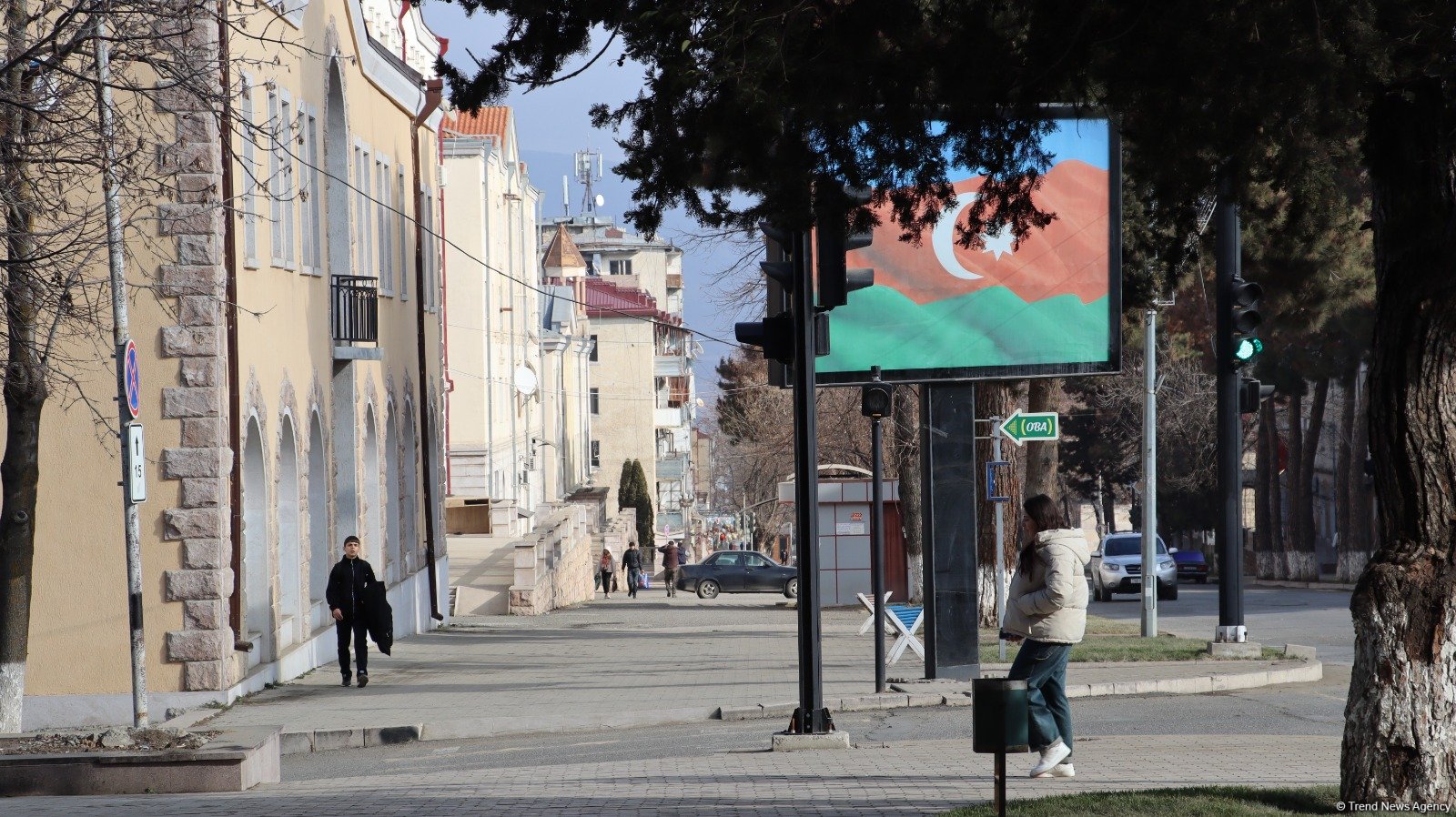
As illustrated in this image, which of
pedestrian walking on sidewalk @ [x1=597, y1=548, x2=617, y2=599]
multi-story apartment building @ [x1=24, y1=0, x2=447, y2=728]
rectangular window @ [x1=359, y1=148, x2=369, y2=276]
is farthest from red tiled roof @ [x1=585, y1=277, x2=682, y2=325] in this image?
multi-story apartment building @ [x1=24, y1=0, x2=447, y2=728]

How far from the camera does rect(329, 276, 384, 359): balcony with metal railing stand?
22422 millimetres

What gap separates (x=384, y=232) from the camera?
87.2ft

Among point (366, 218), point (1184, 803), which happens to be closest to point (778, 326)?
point (1184, 803)

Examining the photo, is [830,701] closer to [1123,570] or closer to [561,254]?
[1123,570]

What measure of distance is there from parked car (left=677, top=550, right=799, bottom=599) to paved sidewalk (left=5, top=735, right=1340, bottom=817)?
36.6 metres

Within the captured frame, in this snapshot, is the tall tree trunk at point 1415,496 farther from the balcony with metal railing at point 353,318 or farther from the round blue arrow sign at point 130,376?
the balcony with metal railing at point 353,318

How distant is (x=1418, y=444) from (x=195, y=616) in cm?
1233

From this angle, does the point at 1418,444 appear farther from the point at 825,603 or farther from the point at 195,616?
the point at 825,603

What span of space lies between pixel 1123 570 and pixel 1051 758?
107ft

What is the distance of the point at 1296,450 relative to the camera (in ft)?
179

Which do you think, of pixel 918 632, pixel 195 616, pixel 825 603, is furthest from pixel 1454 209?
pixel 825 603

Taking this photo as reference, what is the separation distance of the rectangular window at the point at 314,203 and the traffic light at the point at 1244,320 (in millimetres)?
11082

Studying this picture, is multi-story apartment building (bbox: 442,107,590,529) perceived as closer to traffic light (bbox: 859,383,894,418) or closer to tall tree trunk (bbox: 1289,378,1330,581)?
tall tree trunk (bbox: 1289,378,1330,581)

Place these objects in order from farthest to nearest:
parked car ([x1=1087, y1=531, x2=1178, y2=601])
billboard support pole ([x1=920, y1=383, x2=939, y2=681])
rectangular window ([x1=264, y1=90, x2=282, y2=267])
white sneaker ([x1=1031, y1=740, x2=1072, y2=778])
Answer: parked car ([x1=1087, y1=531, x2=1178, y2=601])
rectangular window ([x1=264, y1=90, x2=282, y2=267])
billboard support pole ([x1=920, y1=383, x2=939, y2=681])
white sneaker ([x1=1031, y1=740, x2=1072, y2=778])
